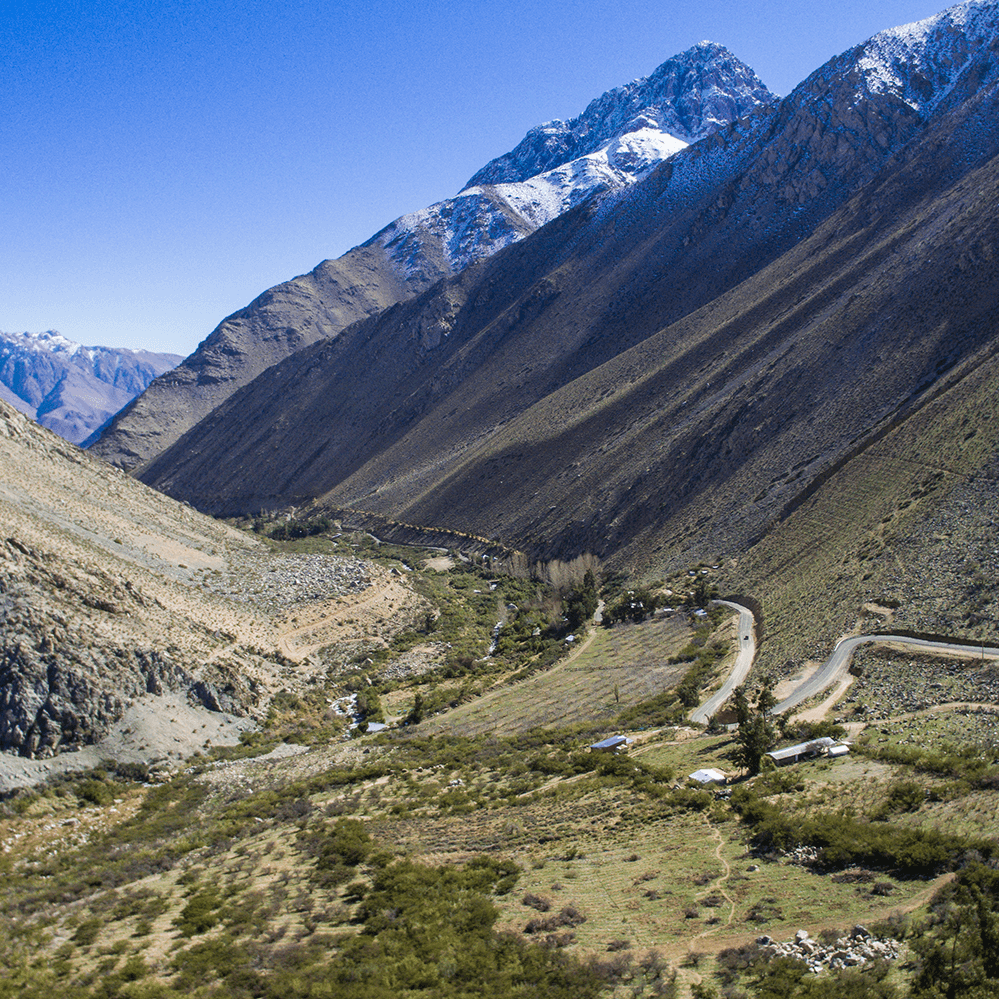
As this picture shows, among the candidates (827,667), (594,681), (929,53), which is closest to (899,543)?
(827,667)

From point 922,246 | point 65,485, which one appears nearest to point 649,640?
point 65,485

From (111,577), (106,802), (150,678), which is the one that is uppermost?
(111,577)

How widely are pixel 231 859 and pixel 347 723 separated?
14121 millimetres

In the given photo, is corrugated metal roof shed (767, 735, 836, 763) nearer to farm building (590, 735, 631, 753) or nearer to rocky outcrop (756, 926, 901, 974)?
farm building (590, 735, 631, 753)

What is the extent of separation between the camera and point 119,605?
34125 mm

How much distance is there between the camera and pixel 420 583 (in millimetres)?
58719

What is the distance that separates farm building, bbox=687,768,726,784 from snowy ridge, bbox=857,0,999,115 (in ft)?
363

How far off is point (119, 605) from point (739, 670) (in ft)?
92.6

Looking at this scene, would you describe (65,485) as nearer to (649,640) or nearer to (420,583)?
(420,583)

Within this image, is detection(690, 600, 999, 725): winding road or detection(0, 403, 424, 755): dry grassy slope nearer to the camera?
detection(690, 600, 999, 725): winding road

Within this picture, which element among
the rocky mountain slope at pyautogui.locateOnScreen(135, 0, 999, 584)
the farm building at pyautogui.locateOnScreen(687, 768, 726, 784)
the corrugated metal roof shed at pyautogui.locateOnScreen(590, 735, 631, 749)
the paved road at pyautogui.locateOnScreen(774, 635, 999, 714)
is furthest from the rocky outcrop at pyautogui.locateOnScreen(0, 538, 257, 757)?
the rocky mountain slope at pyautogui.locateOnScreen(135, 0, 999, 584)

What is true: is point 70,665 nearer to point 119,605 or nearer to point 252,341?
point 119,605

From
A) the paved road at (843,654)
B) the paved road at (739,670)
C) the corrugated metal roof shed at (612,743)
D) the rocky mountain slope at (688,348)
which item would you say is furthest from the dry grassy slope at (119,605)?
the rocky mountain slope at (688,348)

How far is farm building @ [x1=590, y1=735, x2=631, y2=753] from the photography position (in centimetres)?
2616
